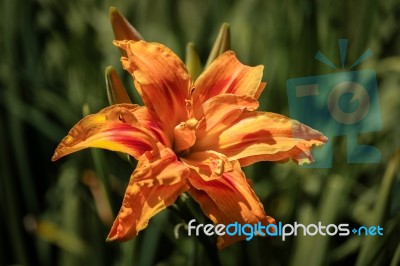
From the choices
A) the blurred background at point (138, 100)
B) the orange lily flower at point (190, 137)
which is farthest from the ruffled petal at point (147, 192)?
the blurred background at point (138, 100)

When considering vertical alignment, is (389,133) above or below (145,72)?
below

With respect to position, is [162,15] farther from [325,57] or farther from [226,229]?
[226,229]

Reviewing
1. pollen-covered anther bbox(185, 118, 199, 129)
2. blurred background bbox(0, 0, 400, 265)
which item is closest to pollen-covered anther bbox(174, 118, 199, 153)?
pollen-covered anther bbox(185, 118, 199, 129)

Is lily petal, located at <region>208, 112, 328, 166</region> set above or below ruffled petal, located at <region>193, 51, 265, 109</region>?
below

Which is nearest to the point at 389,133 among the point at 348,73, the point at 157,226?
the point at 348,73

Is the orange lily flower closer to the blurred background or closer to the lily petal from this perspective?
the lily petal

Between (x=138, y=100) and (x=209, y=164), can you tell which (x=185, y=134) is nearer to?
(x=209, y=164)
